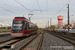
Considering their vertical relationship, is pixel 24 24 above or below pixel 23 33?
above

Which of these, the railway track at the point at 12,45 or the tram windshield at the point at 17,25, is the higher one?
the tram windshield at the point at 17,25

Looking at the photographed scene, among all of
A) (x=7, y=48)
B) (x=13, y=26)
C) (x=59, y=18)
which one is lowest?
(x=7, y=48)

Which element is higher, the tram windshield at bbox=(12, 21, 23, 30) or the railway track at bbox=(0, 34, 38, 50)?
the tram windshield at bbox=(12, 21, 23, 30)

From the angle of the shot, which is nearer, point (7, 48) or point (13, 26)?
point (7, 48)

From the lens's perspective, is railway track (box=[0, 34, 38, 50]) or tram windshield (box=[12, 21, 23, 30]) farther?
tram windshield (box=[12, 21, 23, 30])

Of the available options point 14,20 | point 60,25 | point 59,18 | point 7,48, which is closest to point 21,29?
point 14,20

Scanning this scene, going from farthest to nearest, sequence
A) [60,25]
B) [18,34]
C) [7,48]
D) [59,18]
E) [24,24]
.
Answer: [60,25], [59,18], [24,24], [18,34], [7,48]

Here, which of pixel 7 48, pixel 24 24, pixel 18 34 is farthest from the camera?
pixel 24 24

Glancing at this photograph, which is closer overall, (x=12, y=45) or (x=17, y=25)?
(x=12, y=45)

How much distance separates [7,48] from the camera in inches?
246

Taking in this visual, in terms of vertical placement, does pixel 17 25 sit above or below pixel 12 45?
above

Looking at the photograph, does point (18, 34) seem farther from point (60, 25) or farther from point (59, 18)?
point (60, 25)

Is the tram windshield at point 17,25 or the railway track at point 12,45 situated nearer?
the railway track at point 12,45

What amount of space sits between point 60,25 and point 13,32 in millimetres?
111321
